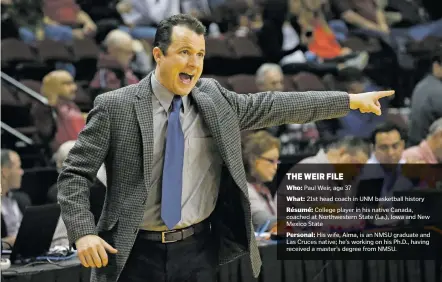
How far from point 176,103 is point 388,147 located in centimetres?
312

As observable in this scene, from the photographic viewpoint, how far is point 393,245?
4.23 m

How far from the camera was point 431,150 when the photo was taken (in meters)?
5.55

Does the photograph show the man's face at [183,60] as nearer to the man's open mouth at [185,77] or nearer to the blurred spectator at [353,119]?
the man's open mouth at [185,77]

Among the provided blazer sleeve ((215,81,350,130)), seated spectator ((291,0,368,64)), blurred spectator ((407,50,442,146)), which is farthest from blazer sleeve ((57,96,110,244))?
seated spectator ((291,0,368,64))

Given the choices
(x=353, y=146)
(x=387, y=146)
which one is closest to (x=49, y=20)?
(x=353, y=146)

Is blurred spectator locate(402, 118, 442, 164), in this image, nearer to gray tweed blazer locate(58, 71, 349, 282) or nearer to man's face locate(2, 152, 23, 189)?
man's face locate(2, 152, 23, 189)

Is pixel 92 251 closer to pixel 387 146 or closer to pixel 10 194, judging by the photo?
pixel 10 194

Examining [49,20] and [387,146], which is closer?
[387,146]

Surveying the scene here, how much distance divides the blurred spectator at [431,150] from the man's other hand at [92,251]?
351cm

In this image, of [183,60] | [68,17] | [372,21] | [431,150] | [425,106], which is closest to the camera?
[183,60]

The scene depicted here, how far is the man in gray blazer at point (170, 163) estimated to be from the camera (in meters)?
2.47

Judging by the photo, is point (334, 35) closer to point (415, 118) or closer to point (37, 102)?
point (415, 118)

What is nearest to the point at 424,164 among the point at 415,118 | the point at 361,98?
the point at 415,118

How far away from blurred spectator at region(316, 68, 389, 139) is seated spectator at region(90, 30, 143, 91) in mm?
1795
